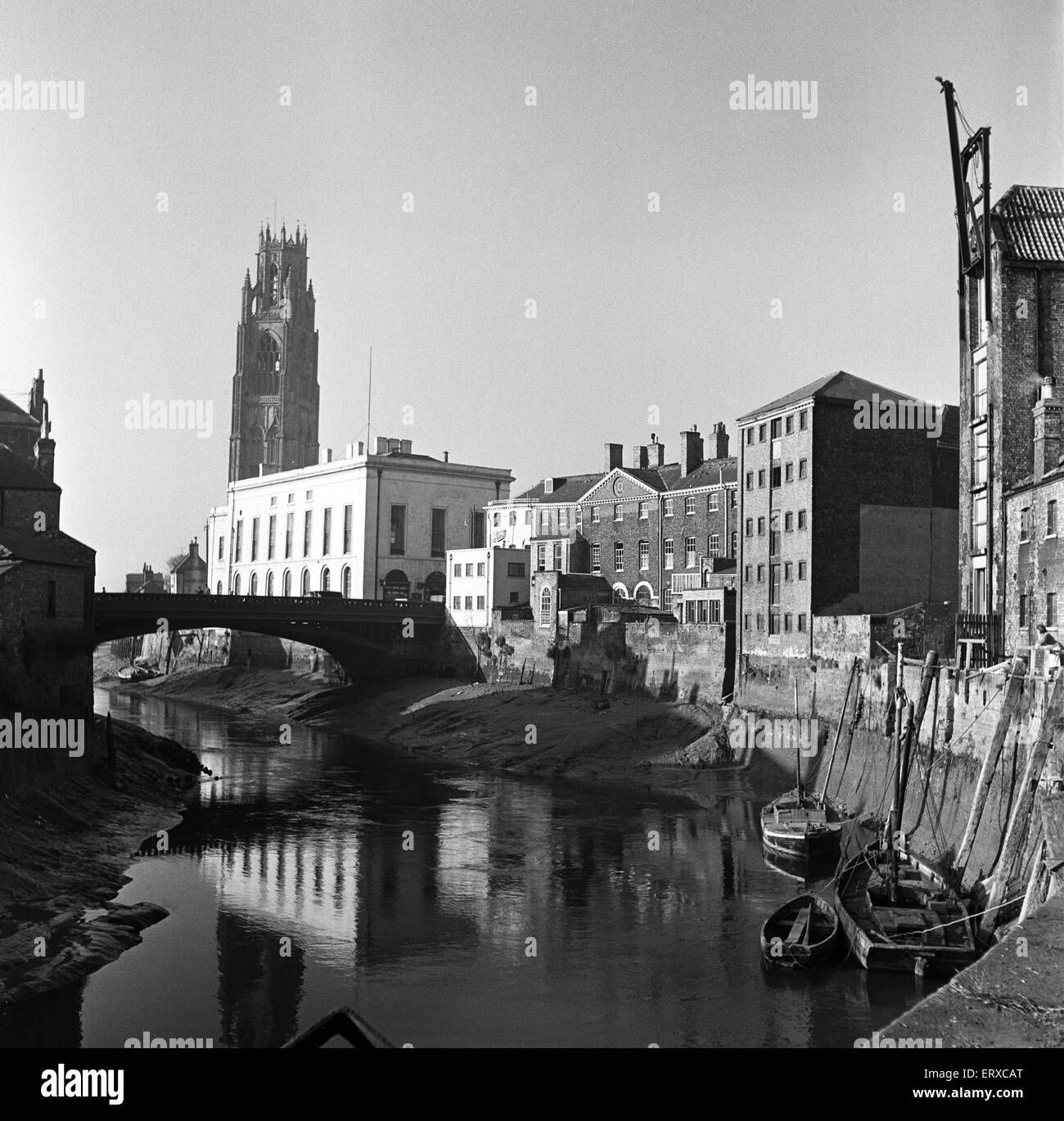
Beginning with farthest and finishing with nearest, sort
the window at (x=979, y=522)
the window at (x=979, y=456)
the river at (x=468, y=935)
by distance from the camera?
the window at (x=979, y=456)
the window at (x=979, y=522)
the river at (x=468, y=935)

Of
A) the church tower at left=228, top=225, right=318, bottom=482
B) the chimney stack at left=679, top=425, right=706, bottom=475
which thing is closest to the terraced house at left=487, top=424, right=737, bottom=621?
the chimney stack at left=679, top=425, right=706, bottom=475

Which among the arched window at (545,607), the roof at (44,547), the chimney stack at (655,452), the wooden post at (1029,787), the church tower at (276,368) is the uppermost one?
the church tower at (276,368)

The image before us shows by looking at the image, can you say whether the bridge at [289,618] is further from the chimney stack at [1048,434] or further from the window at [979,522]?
the chimney stack at [1048,434]

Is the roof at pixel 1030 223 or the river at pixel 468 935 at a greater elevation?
the roof at pixel 1030 223

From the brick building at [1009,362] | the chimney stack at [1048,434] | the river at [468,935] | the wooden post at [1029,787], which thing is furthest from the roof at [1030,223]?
the river at [468,935]

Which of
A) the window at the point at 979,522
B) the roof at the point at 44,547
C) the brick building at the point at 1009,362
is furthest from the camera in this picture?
the window at the point at 979,522

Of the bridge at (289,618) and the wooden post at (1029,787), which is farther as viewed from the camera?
the bridge at (289,618)

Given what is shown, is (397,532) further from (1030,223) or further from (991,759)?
(991,759)

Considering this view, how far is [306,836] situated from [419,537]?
69.1 m

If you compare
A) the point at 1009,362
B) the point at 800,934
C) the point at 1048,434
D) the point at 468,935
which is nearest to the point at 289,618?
the point at 1009,362

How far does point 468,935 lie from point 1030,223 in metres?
38.8

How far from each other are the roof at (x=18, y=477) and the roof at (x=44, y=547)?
3732 millimetres

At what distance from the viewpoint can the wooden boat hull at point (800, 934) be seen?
27500 mm
